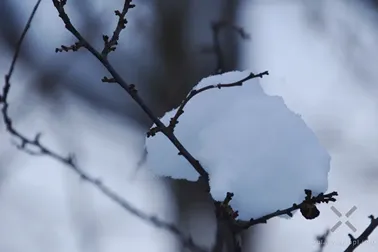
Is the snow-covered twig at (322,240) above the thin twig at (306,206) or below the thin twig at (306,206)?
above

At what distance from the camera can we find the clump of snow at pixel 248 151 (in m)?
0.53

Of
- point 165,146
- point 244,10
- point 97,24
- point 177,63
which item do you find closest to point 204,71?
point 177,63

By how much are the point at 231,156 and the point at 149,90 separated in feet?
6.77

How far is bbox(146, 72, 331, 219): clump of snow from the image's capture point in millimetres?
534

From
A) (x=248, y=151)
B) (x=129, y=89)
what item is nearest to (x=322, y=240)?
(x=248, y=151)

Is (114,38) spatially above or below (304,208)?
above

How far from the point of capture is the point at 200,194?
2.41 m

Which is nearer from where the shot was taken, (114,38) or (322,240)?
(114,38)

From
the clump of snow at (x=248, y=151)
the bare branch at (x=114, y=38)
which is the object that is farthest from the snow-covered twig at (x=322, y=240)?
the bare branch at (x=114, y=38)

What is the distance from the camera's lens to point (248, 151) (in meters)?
0.56

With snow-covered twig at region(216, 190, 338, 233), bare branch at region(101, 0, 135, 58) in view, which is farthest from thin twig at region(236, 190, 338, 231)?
bare branch at region(101, 0, 135, 58)

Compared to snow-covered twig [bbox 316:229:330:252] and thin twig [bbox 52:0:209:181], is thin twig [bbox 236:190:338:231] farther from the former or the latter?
snow-covered twig [bbox 316:229:330:252]

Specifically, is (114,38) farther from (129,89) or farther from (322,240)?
(322,240)

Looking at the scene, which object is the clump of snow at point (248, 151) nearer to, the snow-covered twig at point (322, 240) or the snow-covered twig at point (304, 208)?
the snow-covered twig at point (304, 208)
